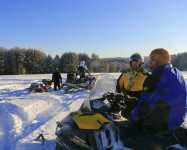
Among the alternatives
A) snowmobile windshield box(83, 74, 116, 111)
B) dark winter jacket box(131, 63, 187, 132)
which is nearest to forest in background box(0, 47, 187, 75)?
snowmobile windshield box(83, 74, 116, 111)

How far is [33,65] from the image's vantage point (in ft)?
158

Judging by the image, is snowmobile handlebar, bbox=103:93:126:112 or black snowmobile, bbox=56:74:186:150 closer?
black snowmobile, bbox=56:74:186:150

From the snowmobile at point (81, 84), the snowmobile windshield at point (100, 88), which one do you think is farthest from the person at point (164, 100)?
Answer: the snowmobile at point (81, 84)

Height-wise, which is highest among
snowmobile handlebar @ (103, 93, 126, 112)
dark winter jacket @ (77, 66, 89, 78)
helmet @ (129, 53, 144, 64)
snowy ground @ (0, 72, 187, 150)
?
helmet @ (129, 53, 144, 64)

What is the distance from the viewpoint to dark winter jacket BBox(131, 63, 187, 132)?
1.76 meters

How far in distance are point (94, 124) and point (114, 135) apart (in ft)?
0.98

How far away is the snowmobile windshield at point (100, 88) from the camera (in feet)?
8.86

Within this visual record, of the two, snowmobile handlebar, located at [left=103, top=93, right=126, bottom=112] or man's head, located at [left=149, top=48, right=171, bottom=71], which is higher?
man's head, located at [left=149, top=48, right=171, bottom=71]

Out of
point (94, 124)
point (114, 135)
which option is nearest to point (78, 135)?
point (94, 124)

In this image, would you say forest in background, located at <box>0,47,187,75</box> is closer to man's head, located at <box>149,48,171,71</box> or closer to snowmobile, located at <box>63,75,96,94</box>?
snowmobile, located at <box>63,75,96,94</box>

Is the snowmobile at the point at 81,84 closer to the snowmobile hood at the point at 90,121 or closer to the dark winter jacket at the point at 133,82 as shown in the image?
the dark winter jacket at the point at 133,82

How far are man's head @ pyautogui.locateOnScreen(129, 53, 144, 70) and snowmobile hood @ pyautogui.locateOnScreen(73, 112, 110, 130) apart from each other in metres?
1.85

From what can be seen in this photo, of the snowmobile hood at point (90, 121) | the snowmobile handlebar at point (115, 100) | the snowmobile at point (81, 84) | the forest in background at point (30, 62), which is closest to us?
the snowmobile hood at point (90, 121)

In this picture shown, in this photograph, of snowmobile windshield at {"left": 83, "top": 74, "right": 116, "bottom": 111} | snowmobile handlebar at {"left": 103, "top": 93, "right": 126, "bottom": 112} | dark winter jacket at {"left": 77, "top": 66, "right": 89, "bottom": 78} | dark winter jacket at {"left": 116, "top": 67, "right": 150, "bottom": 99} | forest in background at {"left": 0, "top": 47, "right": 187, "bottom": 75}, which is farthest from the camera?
forest in background at {"left": 0, "top": 47, "right": 187, "bottom": 75}
